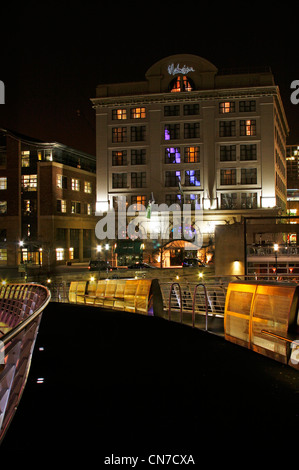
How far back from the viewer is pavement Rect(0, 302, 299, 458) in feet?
17.6

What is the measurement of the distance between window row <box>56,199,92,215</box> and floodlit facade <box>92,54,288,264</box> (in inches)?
212

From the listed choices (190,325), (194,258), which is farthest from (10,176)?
(190,325)

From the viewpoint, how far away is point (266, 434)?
559 centimetres

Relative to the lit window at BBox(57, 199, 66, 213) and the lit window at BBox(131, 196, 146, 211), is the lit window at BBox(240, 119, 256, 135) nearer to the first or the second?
the lit window at BBox(131, 196, 146, 211)

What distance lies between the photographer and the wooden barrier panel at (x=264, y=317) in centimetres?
901

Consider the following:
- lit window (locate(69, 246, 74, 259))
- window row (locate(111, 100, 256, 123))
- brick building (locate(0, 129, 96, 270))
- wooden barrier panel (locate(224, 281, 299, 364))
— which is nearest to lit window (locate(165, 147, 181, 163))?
window row (locate(111, 100, 256, 123))

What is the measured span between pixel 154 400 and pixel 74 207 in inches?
2712

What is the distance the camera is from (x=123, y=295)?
2056 centimetres

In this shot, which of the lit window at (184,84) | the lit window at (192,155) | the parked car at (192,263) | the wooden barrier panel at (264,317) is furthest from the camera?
the lit window at (184,84)

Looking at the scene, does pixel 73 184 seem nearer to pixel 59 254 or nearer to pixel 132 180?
pixel 132 180

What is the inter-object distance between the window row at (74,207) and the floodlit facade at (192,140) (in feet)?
17.7

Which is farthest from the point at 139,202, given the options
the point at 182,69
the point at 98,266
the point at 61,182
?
the point at 182,69

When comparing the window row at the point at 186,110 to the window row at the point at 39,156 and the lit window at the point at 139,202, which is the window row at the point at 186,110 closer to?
the window row at the point at 39,156

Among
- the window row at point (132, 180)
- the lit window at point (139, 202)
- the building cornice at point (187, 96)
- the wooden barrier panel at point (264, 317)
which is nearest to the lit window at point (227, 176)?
the building cornice at point (187, 96)
